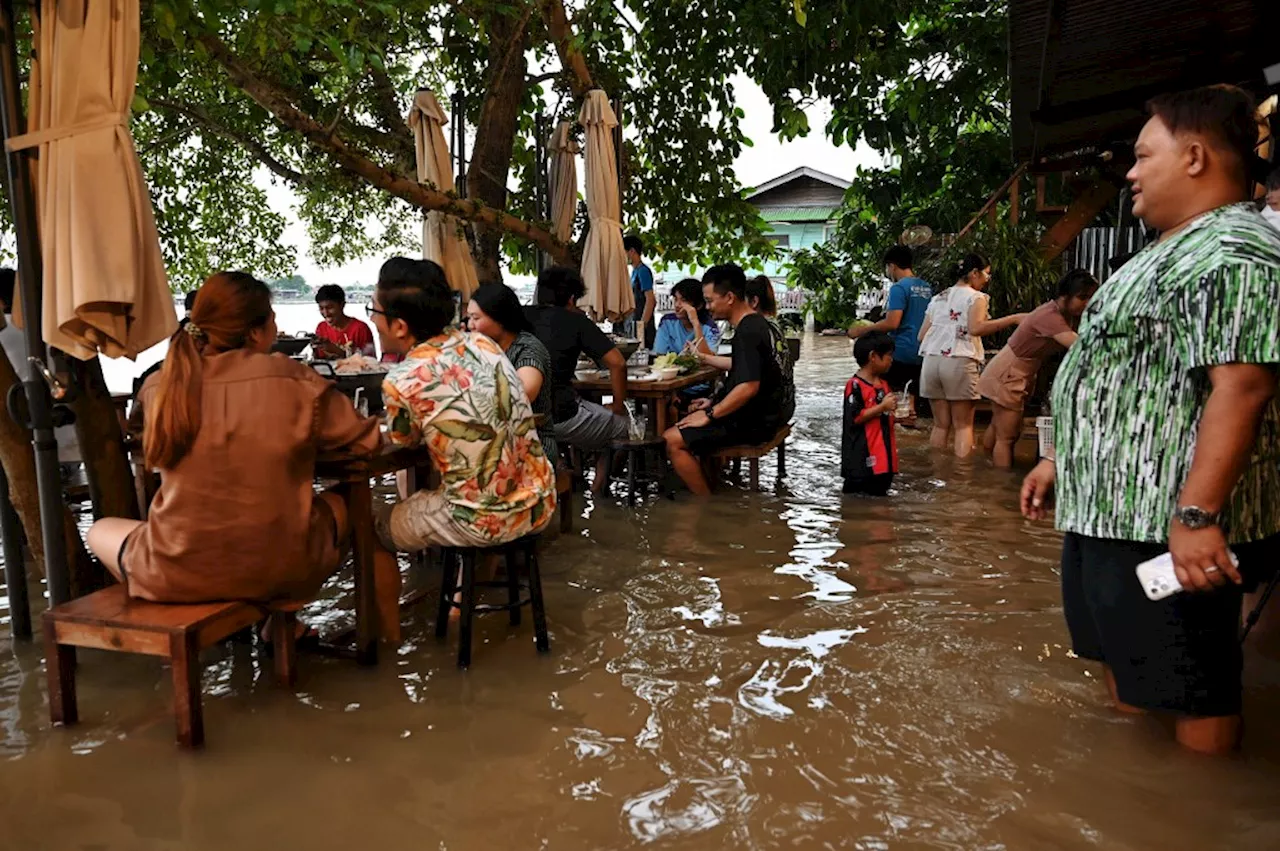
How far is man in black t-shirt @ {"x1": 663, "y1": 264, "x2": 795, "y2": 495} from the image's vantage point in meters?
6.07

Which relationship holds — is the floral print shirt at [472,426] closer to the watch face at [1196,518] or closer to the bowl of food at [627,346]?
the watch face at [1196,518]

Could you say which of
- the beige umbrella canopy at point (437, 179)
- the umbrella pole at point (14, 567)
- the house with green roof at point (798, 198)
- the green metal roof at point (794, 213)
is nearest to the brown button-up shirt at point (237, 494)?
the umbrella pole at point (14, 567)

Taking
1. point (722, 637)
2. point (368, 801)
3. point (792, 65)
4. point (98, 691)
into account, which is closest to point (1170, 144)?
point (722, 637)

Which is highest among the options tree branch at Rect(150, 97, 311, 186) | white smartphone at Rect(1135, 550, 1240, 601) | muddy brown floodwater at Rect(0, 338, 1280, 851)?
tree branch at Rect(150, 97, 311, 186)

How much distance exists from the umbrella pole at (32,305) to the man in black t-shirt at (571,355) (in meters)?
2.81

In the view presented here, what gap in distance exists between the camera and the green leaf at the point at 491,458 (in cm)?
362

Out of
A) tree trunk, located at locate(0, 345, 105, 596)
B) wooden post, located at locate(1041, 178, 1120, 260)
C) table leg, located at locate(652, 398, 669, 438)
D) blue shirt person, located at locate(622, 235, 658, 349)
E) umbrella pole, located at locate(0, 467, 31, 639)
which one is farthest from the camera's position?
blue shirt person, located at locate(622, 235, 658, 349)

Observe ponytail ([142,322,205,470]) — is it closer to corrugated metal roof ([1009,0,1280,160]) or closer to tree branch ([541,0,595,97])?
corrugated metal roof ([1009,0,1280,160])

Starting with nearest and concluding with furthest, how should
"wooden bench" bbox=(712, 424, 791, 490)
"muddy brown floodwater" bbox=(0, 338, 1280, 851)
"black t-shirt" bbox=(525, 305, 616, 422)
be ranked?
"muddy brown floodwater" bbox=(0, 338, 1280, 851), "black t-shirt" bbox=(525, 305, 616, 422), "wooden bench" bbox=(712, 424, 791, 490)

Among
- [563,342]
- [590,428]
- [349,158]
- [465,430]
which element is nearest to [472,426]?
[465,430]

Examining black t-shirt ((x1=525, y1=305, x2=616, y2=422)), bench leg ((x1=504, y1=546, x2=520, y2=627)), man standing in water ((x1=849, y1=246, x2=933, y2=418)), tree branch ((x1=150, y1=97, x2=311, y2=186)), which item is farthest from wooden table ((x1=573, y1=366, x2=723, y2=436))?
tree branch ((x1=150, y1=97, x2=311, y2=186))

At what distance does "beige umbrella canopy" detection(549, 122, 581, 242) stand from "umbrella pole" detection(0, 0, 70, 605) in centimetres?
601

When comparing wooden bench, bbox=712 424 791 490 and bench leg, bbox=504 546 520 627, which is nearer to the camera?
bench leg, bbox=504 546 520 627

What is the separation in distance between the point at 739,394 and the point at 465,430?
2.78m
